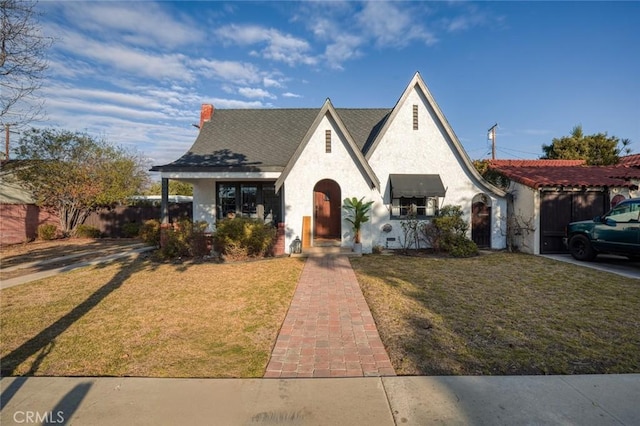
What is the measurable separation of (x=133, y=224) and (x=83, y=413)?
19.5m

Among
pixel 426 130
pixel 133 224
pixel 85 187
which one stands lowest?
pixel 133 224

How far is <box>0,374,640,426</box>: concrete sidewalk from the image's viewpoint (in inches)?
118

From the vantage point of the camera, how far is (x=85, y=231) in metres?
19.4

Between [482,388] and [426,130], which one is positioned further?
[426,130]

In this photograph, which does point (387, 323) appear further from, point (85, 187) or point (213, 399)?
point (85, 187)

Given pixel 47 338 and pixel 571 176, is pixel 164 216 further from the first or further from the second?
pixel 571 176

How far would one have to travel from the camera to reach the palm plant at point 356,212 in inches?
488

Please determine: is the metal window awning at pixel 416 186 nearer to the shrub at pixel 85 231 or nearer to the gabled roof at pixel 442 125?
the gabled roof at pixel 442 125

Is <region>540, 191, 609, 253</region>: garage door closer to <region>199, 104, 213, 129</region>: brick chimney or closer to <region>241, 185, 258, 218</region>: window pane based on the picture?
<region>241, 185, 258, 218</region>: window pane

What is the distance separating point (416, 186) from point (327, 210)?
4.50 metres

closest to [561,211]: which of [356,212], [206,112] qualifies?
[356,212]

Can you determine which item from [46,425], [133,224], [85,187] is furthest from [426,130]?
[85,187]

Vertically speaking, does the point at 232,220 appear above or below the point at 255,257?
above

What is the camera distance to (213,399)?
329cm
